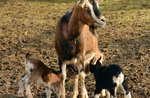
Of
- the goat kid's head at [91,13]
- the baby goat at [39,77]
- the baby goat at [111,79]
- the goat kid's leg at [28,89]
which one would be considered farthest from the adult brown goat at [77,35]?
the goat kid's leg at [28,89]

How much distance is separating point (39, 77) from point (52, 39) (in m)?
4.24

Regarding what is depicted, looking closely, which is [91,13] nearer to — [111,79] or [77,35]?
[77,35]

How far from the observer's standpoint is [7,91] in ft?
27.1

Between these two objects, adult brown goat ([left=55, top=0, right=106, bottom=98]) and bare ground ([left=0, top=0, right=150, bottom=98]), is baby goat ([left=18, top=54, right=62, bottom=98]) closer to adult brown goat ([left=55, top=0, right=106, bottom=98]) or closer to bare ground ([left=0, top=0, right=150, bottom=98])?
adult brown goat ([left=55, top=0, right=106, bottom=98])

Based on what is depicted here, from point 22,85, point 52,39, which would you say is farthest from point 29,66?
point 52,39

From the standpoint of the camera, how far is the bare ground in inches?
345

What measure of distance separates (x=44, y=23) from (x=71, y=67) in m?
5.78

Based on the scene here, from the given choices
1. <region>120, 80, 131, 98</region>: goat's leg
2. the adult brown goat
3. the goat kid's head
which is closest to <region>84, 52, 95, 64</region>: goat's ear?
the adult brown goat

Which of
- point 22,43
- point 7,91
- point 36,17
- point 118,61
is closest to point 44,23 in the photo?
point 36,17

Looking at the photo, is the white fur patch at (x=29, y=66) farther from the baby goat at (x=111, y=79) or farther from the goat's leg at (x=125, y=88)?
the goat's leg at (x=125, y=88)

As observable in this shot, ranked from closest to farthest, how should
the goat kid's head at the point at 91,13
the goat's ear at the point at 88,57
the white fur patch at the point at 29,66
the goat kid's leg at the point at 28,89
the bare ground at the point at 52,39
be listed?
1. the goat kid's head at the point at 91,13
2. the white fur patch at the point at 29,66
3. the goat kid's leg at the point at 28,89
4. the goat's ear at the point at 88,57
5. the bare ground at the point at 52,39

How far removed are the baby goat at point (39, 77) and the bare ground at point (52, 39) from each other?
1.69 ft

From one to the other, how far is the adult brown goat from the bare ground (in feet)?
1.89

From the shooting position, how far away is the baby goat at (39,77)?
7469mm
